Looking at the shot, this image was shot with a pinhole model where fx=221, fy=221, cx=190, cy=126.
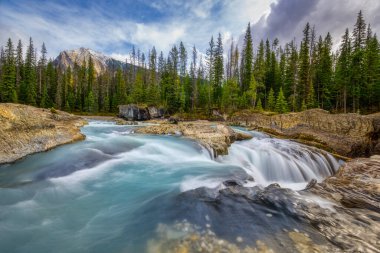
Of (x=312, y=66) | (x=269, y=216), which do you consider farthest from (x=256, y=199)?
(x=312, y=66)

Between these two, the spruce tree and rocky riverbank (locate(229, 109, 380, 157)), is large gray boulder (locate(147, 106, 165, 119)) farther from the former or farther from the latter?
rocky riverbank (locate(229, 109, 380, 157))

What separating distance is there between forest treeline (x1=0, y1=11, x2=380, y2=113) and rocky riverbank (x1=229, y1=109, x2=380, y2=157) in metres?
13.7

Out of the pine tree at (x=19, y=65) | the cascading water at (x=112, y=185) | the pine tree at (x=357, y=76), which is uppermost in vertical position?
the pine tree at (x=19, y=65)

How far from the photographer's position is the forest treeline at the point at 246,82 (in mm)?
38188

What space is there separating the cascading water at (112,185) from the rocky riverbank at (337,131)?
275 inches

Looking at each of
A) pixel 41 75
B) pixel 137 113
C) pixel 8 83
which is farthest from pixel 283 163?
pixel 41 75

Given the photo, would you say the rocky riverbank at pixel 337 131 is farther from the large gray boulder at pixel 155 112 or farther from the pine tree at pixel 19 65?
the pine tree at pixel 19 65

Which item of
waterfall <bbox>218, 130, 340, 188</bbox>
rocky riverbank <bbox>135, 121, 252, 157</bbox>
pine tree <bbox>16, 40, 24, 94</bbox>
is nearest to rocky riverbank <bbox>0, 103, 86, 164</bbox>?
rocky riverbank <bbox>135, 121, 252, 157</bbox>

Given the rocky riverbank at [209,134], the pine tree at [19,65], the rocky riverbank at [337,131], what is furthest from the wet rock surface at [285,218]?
the pine tree at [19,65]

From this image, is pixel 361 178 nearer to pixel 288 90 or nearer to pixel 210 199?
pixel 210 199

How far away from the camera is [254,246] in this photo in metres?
3.70

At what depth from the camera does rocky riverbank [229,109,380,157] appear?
19359 millimetres

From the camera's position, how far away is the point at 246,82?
5162 centimetres

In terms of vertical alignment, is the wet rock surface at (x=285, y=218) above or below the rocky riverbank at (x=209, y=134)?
below
